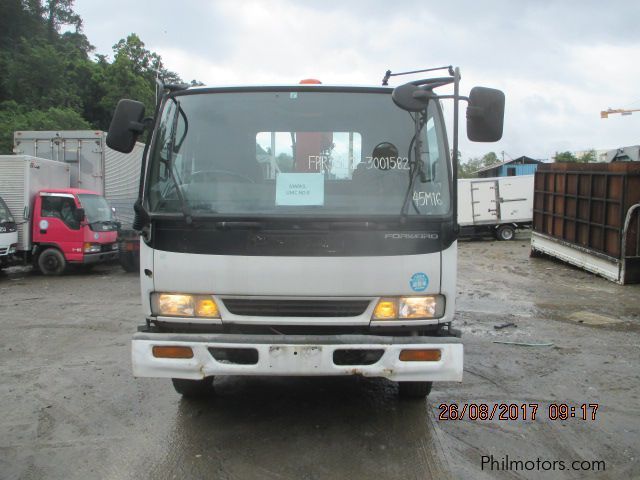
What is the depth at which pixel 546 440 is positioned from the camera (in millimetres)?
3635

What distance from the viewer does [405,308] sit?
3283mm

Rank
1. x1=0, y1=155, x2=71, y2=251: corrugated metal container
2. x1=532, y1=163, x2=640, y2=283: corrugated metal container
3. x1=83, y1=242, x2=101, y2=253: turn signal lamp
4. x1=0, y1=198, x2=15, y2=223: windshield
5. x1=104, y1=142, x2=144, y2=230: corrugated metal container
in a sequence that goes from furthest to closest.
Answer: x1=104, y1=142, x2=144, y2=230: corrugated metal container → x1=83, y1=242, x2=101, y2=253: turn signal lamp → x1=0, y1=155, x2=71, y2=251: corrugated metal container → x1=0, y1=198, x2=15, y2=223: windshield → x1=532, y1=163, x2=640, y2=283: corrugated metal container

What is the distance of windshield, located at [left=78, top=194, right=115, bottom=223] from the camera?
1195cm

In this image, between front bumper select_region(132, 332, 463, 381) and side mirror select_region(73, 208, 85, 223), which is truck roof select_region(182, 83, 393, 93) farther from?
side mirror select_region(73, 208, 85, 223)

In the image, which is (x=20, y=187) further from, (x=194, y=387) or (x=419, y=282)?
(x=419, y=282)

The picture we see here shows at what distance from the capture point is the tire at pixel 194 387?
407 cm

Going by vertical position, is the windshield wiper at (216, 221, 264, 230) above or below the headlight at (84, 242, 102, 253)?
above

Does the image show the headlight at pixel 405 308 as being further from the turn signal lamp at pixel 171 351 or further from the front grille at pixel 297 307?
the turn signal lamp at pixel 171 351

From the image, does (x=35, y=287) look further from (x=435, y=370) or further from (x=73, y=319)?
(x=435, y=370)

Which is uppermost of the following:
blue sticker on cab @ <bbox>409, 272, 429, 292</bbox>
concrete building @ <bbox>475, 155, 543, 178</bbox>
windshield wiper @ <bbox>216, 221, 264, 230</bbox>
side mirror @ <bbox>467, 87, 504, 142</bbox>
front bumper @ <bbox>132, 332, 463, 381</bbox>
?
concrete building @ <bbox>475, 155, 543, 178</bbox>
